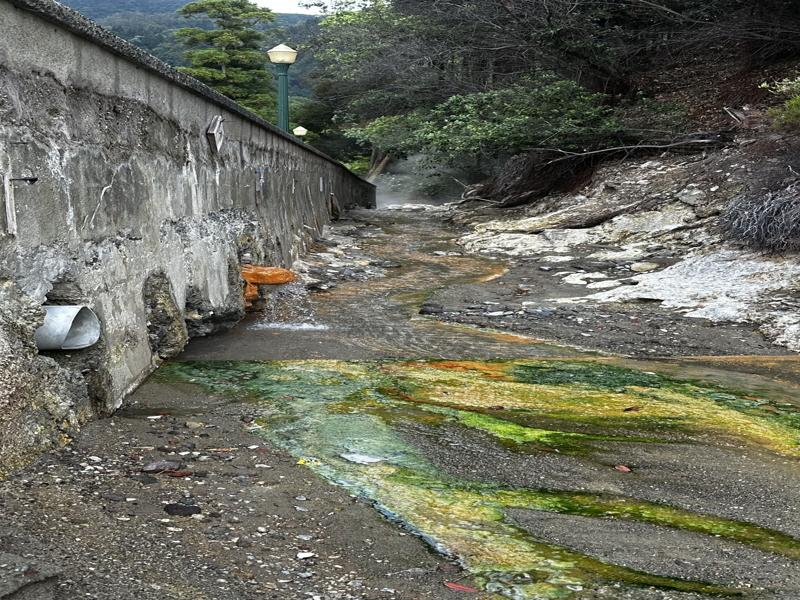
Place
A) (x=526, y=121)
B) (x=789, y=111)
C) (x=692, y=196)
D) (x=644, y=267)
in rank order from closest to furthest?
1. (x=644, y=267)
2. (x=789, y=111)
3. (x=692, y=196)
4. (x=526, y=121)

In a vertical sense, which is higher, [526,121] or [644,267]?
[526,121]

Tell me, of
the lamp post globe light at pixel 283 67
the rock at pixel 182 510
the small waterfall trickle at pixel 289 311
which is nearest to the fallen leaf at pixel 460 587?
the rock at pixel 182 510

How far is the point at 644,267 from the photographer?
10328 mm

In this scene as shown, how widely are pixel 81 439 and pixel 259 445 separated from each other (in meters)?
0.77

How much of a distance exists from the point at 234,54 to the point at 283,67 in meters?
21.9

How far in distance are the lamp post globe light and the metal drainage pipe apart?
841 cm

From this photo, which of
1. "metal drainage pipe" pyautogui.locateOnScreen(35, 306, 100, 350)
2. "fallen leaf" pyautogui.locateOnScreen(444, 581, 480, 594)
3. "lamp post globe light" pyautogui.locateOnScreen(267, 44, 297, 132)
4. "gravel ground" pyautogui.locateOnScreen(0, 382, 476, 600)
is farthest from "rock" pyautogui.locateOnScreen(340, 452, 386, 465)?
"lamp post globe light" pyautogui.locateOnScreen(267, 44, 297, 132)

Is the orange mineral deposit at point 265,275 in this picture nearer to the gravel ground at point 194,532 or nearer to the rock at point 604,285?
the rock at point 604,285

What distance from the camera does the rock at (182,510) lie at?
3002mm

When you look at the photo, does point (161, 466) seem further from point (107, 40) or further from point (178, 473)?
point (107, 40)

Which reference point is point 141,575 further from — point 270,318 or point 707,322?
point 707,322

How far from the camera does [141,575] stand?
2.50 meters

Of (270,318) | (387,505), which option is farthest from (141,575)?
(270,318)

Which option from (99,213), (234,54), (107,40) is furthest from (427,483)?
(234,54)
